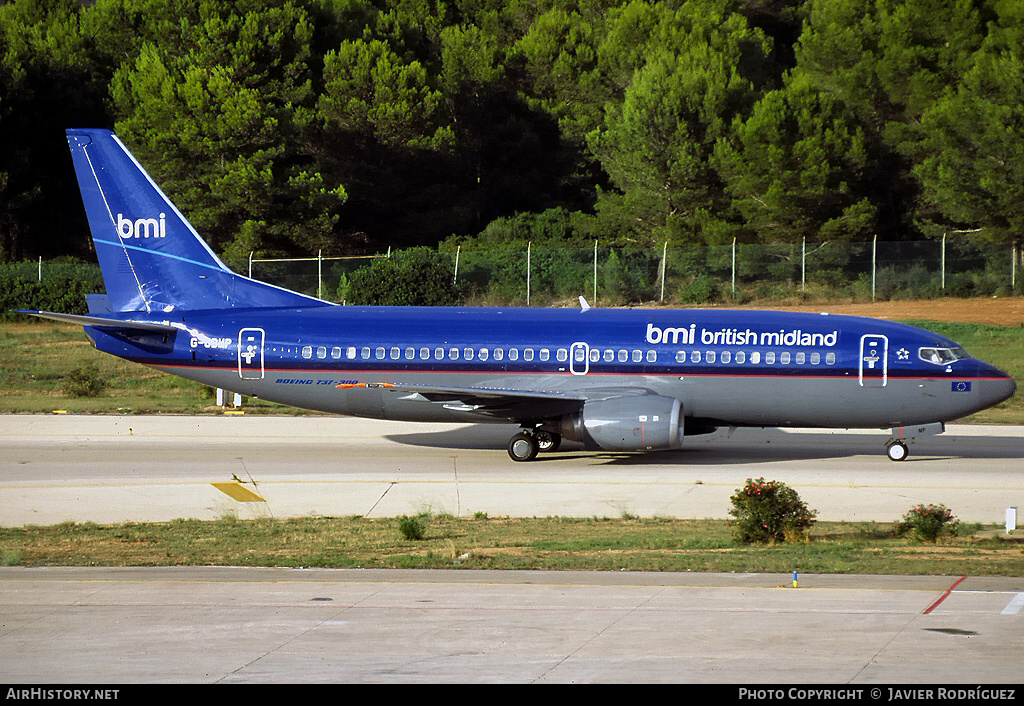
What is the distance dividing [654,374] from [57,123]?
55408 mm

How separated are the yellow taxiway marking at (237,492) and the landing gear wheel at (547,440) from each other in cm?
761

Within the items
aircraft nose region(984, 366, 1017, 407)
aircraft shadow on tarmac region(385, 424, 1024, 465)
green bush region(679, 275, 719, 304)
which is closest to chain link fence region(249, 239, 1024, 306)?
green bush region(679, 275, 719, 304)

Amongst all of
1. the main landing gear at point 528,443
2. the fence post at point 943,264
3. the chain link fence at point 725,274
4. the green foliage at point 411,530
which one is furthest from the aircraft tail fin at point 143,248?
the fence post at point 943,264

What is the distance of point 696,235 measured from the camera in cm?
6681

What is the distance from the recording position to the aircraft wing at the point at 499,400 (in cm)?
2722

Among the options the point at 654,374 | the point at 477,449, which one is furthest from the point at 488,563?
the point at 477,449

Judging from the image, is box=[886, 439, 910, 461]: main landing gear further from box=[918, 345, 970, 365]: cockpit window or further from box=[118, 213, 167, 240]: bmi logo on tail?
box=[118, 213, 167, 240]: bmi logo on tail

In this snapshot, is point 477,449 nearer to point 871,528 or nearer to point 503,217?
point 871,528

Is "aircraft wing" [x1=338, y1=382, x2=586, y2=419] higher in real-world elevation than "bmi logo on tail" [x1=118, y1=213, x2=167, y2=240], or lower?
lower

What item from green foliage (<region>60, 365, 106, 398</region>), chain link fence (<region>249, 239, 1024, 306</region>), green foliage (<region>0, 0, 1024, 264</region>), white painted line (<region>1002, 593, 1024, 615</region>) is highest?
green foliage (<region>0, 0, 1024, 264</region>)

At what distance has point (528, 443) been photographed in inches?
1129

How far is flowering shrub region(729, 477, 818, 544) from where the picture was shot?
779 inches

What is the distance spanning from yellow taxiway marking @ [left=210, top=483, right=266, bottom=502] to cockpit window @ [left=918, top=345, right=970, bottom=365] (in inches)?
598

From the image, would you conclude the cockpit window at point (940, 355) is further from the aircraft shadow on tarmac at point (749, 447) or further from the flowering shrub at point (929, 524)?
the flowering shrub at point (929, 524)
